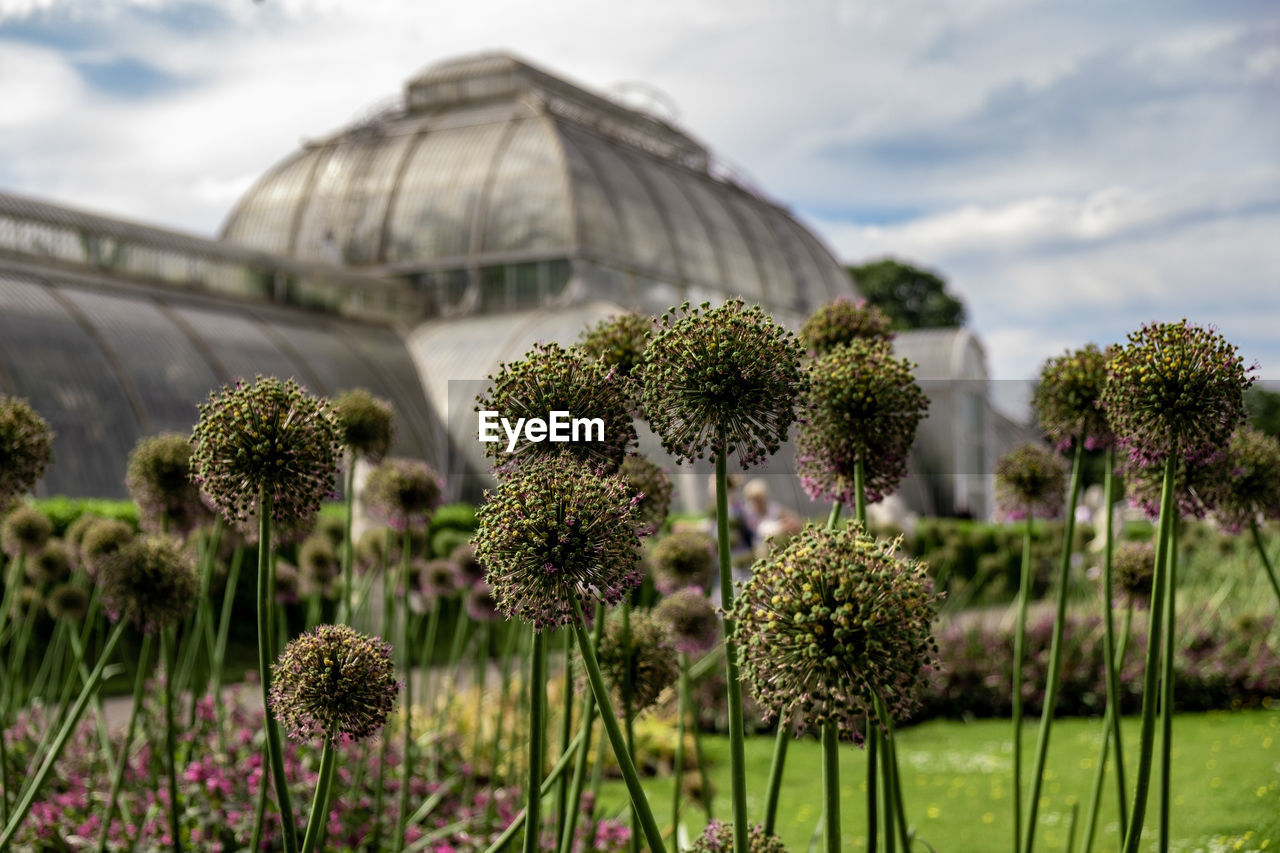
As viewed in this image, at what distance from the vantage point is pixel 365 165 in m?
36.5

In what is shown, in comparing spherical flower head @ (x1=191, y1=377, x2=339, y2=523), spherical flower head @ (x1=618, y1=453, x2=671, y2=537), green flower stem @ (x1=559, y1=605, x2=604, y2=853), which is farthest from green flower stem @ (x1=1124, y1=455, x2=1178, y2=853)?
spherical flower head @ (x1=191, y1=377, x2=339, y2=523)

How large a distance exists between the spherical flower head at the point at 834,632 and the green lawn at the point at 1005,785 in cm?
310

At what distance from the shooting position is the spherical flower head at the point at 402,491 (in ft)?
15.2

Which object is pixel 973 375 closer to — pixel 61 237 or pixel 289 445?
pixel 61 237

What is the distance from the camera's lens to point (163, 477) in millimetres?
4305

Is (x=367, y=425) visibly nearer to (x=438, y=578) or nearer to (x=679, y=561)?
(x=679, y=561)

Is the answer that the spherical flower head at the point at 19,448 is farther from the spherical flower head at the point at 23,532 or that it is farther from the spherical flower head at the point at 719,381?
the spherical flower head at the point at 719,381

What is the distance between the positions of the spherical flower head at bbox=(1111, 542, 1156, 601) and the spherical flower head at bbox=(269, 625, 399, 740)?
2.91 meters

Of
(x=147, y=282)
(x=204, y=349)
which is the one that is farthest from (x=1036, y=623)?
(x=147, y=282)

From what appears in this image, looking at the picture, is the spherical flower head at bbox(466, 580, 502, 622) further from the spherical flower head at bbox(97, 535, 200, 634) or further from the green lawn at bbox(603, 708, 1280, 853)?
the spherical flower head at bbox(97, 535, 200, 634)

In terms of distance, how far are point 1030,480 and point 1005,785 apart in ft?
15.6

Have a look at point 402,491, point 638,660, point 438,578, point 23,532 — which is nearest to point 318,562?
point 438,578

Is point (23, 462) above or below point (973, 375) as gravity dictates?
below

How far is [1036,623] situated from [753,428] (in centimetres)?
1224
